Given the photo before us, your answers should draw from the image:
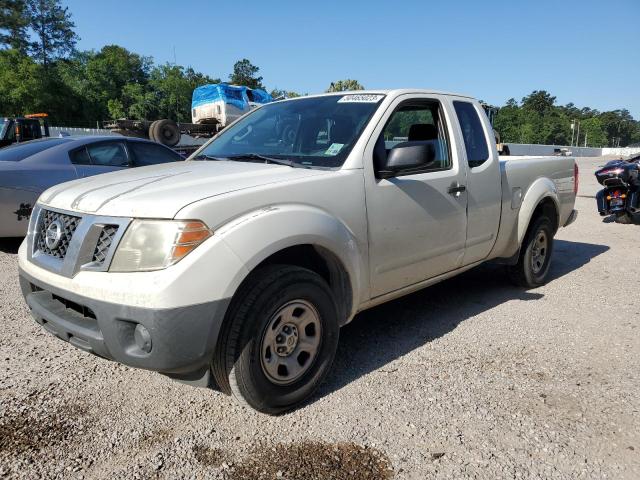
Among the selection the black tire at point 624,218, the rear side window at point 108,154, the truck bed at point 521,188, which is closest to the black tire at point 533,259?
the truck bed at point 521,188

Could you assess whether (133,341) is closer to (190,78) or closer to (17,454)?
(17,454)

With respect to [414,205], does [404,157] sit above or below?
above

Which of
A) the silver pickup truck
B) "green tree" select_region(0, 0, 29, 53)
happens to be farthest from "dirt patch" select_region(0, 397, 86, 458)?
"green tree" select_region(0, 0, 29, 53)

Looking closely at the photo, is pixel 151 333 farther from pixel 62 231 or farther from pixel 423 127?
pixel 423 127

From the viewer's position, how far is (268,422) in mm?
2768

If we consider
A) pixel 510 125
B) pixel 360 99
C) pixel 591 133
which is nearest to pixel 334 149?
pixel 360 99

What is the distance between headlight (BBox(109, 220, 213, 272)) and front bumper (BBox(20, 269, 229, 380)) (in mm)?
204

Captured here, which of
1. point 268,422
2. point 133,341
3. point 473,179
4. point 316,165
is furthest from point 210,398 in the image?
point 473,179

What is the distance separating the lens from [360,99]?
361cm

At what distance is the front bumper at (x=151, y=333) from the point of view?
2.29 metres

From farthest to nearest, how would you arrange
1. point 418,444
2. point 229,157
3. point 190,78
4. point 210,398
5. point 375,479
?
point 190,78 < point 229,157 < point 210,398 < point 418,444 < point 375,479

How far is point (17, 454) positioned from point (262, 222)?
5.35 feet

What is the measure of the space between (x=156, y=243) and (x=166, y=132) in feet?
56.5

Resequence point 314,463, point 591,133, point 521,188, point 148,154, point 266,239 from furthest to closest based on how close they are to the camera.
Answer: point 591,133 < point 148,154 < point 521,188 < point 266,239 < point 314,463
